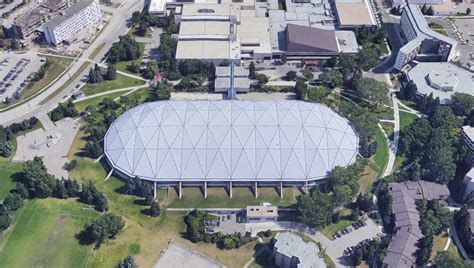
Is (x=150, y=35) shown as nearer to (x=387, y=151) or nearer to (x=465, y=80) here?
(x=387, y=151)

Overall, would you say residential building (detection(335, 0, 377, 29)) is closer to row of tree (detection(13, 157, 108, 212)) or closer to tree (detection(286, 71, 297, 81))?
tree (detection(286, 71, 297, 81))

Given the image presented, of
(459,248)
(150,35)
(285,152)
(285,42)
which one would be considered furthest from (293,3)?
(459,248)

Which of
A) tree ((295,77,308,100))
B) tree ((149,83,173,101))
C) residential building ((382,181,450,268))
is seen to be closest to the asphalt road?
tree ((149,83,173,101))

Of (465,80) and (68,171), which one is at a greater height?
(465,80)

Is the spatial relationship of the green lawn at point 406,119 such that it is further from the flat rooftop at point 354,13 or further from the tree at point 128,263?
the tree at point 128,263

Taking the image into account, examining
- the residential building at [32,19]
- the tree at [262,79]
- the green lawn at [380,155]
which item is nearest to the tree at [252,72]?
the tree at [262,79]

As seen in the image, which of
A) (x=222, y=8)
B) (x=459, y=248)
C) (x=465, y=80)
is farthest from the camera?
(x=222, y=8)
